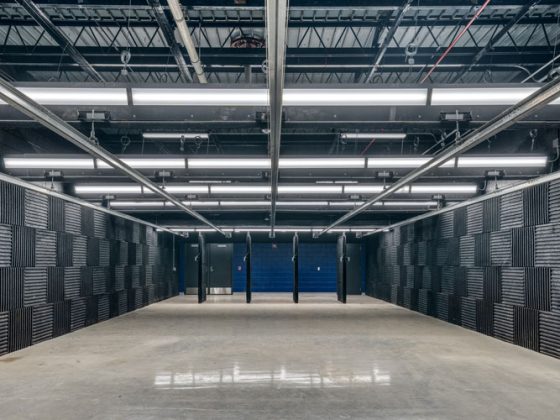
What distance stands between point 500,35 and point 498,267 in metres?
4.37

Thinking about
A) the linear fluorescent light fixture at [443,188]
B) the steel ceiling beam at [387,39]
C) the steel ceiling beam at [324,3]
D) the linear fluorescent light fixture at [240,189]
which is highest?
the steel ceiling beam at [324,3]

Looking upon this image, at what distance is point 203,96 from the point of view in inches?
158

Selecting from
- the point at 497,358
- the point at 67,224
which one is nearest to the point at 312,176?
the point at 497,358

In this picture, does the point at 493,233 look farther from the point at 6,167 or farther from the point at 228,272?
the point at 228,272

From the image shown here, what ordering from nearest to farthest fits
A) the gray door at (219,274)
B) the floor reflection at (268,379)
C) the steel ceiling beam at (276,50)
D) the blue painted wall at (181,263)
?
1. the steel ceiling beam at (276,50)
2. the floor reflection at (268,379)
3. the gray door at (219,274)
4. the blue painted wall at (181,263)

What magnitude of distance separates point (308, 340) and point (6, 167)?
6037 mm

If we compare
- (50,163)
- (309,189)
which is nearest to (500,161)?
(309,189)

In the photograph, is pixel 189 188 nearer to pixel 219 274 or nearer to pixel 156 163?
pixel 156 163

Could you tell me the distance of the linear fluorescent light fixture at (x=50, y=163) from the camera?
671 centimetres

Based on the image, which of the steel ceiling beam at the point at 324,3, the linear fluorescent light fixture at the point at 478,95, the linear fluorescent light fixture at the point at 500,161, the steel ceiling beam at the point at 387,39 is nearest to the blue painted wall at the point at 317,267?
the steel ceiling beam at the point at 387,39

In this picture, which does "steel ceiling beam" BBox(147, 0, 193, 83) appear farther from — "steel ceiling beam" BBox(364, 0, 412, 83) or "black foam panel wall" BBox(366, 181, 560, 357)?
"black foam panel wall" BBox(366, 181, 560, 357)

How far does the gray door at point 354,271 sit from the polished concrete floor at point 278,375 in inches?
450

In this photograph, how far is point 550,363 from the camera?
257 inches

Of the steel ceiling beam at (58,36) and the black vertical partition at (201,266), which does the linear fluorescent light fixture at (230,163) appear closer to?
the steel ceiling beam at (58,36)
